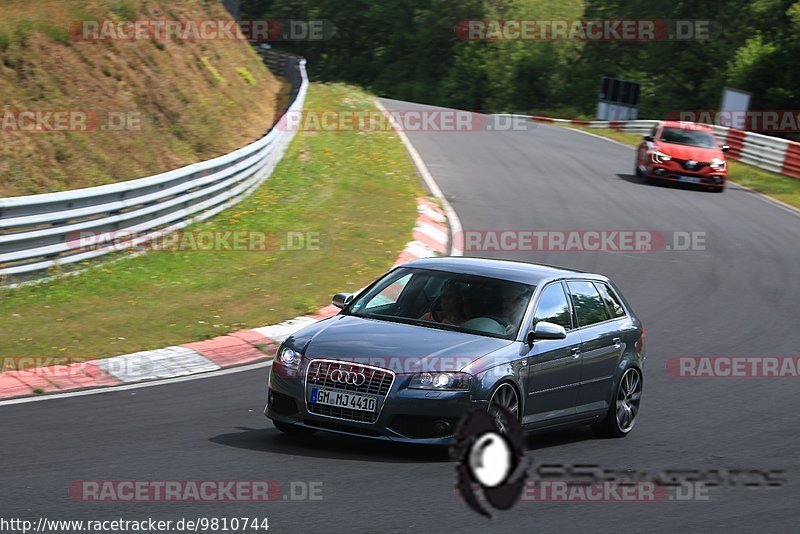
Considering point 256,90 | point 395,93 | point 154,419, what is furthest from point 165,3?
point 395,93

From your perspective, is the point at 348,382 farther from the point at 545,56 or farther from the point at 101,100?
the point at 545,56

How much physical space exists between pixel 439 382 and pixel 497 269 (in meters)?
1.72

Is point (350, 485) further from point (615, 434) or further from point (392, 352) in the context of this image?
point (615, 434)

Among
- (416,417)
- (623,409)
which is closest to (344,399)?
(416,417)

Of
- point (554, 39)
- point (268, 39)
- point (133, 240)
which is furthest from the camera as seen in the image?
point (268, 39)

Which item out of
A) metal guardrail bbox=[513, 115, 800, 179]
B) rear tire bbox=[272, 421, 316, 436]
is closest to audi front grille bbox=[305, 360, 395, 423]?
rear tire bbox=[272, 421, 316, 436]

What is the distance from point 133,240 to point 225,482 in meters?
9.36

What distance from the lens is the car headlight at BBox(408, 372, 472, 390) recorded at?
8172 millimetres

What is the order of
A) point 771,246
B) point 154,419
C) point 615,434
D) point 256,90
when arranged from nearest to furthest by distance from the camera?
point 154,419 → point 615,434 → point 771,246 → point 256,90

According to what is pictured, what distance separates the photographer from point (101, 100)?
21.6m

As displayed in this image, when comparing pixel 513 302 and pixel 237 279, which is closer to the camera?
pixel 513 302

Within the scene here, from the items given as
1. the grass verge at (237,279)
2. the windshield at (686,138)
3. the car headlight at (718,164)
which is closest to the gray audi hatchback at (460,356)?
the grass verge at (237,279)

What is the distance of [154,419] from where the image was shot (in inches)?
363

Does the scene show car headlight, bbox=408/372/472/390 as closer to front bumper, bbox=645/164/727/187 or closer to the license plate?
the license plate
